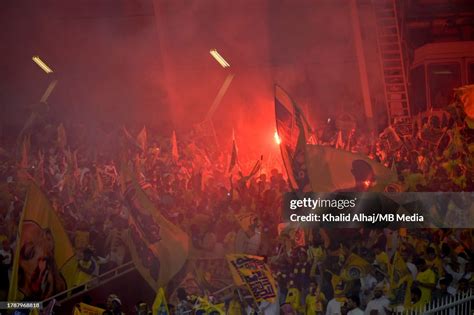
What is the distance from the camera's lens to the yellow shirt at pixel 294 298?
686 centimetres

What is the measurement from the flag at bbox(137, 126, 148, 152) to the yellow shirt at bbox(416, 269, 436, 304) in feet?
8.51

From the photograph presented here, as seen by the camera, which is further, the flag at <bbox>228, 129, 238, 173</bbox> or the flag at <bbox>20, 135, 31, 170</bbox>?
the flag at <bbox>20, 135, 31, 170</bbox>

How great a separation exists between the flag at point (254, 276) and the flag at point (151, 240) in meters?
0.44

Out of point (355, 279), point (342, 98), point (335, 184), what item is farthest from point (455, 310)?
point (342, 98)

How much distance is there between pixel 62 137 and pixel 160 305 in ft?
5.99

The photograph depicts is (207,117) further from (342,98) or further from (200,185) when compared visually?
(342,98)

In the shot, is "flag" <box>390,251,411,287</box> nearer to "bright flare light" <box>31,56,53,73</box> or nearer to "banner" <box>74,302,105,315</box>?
"banner" <box>74,302,105,315</box>

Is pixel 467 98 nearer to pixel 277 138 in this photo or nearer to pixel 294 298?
pixel 277 138

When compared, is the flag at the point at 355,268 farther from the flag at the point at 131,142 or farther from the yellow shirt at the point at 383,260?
the flag at the point at 131,142


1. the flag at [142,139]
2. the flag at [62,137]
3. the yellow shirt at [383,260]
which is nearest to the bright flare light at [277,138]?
the flag at [142,139]

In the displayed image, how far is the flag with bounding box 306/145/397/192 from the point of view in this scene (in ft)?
23.0

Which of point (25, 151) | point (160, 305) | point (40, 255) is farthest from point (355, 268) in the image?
point (25, 151)

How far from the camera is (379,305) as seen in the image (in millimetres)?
6754

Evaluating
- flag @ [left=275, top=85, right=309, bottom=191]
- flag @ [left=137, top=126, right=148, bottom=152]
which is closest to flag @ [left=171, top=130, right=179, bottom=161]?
flag @ [left=137, top=126, right=148, bottom=152]
